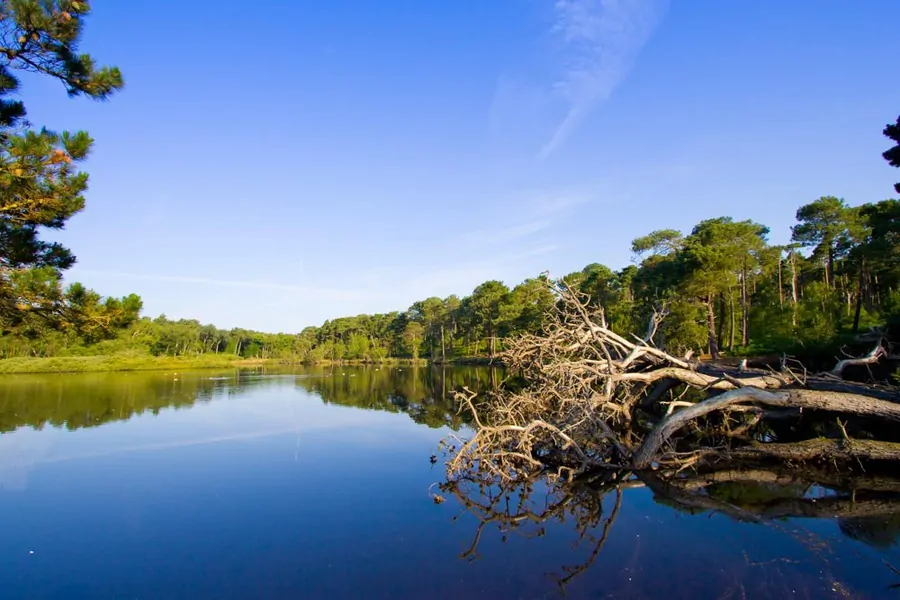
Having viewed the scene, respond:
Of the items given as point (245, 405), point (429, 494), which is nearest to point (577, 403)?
point (429, 494)

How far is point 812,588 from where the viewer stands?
527 centimetres

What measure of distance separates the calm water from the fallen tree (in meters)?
1.09

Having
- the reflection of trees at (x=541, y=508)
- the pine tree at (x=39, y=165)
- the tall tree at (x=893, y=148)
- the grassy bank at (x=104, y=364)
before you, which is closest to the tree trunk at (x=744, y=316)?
the tall tree at (x=893, y=148)

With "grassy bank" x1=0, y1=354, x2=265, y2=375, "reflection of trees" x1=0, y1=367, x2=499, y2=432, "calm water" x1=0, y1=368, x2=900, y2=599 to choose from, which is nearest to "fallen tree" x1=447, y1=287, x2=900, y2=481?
"calm water" x1=0, y1=368, x2=900, y2=599

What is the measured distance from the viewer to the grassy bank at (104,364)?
5619 cm

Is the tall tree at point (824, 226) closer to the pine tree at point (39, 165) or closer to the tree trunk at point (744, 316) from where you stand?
the tree trunk at point (744, 316)

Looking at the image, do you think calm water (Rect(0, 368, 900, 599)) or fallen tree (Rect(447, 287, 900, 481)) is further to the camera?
fallen tree (Rect(447, 287, 900, 481))

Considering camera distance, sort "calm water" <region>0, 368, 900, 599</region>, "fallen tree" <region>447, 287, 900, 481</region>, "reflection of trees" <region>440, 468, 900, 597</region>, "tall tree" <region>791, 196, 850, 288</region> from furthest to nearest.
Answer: "tall tree" <region>791, 196, 850, 288</region> < "fallen tree" <region>447, 287, 900, 481</region> < "reflection of trees" <region>440, 468, 900, 597</region> < "calm water" <region>0, 368, 900, 599</region>

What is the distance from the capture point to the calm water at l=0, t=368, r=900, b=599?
18.4 ft

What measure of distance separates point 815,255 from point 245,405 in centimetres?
4018

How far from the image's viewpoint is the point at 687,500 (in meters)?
8.29

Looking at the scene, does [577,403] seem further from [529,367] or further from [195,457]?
[195,457]

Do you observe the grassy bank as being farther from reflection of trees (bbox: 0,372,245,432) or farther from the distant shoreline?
reflection of trees (bbox: 0,372,245,432)

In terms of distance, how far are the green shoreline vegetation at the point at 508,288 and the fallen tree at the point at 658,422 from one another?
1.79 metres
